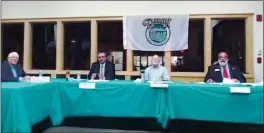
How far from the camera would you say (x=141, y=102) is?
11.8ft

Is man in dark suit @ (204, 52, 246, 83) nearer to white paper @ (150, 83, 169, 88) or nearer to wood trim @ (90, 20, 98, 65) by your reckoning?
white paper @ (150, 83, 169, 88)

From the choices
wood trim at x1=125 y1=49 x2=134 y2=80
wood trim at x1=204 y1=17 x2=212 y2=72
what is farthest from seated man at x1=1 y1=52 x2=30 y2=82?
wood trim at x1=204 y1=17 x2=212 y2=72

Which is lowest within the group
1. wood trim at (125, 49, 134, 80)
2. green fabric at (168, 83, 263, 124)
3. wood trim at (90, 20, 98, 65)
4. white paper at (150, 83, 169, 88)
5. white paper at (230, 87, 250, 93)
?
green fabric at (168, 83, 263, 124)

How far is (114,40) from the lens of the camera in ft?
18.3

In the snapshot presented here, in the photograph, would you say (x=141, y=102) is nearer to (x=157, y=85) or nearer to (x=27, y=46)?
(x=157, y=85)

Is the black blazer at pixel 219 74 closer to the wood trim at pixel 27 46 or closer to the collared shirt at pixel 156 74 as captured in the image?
the collared shirt at pixel 156 74

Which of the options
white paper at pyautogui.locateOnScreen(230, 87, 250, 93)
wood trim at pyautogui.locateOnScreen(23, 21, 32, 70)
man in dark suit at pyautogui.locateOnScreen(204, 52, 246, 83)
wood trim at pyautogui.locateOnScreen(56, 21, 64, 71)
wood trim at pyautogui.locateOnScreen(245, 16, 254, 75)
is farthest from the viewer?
wood trim at pyautogui.locateOnScreen(23, 21, 32, 70)

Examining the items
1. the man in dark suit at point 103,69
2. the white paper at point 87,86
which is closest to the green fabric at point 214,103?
the white paper at point 87,86

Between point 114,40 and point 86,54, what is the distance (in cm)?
66

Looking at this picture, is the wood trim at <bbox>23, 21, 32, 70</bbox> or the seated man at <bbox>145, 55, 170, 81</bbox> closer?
the seated man at <bbox>145, 55, 170, 81</bbox>

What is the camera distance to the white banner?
498 centimetres

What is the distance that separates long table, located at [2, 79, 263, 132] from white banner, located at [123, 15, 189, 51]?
5.21 ft

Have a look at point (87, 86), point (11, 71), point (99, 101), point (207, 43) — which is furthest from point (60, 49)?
point (207, 43)

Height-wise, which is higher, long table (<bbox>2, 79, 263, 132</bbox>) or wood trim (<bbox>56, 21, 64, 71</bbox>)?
wood trim (<bbox>56, 21, 64, 71</bbox>)
